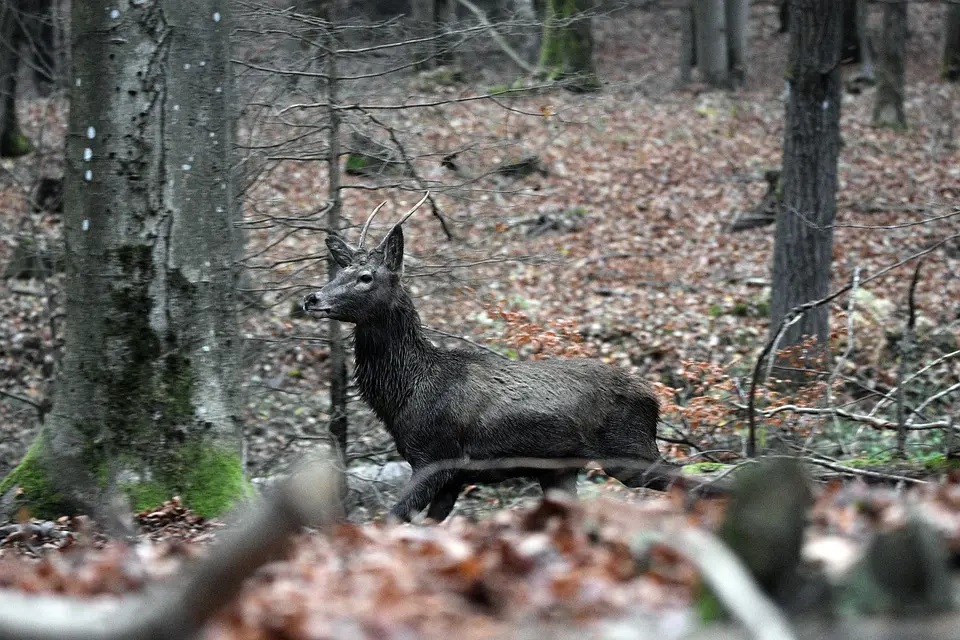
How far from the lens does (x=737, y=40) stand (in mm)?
28625

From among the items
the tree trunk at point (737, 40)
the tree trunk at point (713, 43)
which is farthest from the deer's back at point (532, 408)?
the tree trunk at point (737, 40)

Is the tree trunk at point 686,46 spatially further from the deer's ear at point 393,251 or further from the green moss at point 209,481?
the green moss at point 209,481

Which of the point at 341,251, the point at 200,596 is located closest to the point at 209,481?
the point at 341,251

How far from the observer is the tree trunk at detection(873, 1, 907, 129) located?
75.9ft

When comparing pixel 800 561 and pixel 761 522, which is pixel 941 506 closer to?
pixel 800 561

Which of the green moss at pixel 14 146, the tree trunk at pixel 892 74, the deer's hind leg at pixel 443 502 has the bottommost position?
the deer's hind leg at pixel 443 502

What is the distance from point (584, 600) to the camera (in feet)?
11.8

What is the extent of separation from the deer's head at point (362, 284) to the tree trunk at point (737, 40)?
22.1m

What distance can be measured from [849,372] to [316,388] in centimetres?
695

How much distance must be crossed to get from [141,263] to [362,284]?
5.96ft

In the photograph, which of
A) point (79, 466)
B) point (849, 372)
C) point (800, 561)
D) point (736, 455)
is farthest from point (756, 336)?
point (800, 561)

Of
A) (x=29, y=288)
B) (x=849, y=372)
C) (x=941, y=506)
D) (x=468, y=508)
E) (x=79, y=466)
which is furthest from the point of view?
(x=29, y=288)

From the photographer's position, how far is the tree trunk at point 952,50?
26.8 meters

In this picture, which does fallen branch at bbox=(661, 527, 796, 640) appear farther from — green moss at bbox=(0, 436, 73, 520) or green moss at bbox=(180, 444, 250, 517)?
green moss at bbox=(0, 436, 73, 520)
